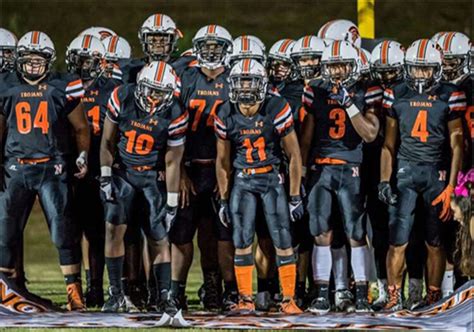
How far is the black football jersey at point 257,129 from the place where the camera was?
8.63 metres

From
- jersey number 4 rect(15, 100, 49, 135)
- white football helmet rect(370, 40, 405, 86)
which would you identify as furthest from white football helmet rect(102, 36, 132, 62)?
white football helmet rect(370, 40, 405, 86)

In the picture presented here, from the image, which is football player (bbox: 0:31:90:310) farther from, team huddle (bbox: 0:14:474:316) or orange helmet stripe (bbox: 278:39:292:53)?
orange helmet stripe (bbox: 278:39:292:53)

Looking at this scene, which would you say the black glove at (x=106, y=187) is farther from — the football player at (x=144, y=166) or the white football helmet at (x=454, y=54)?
the white football helmet at (x=454, y=54)

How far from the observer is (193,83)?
353 inches

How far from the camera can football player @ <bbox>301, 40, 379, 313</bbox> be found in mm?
8836

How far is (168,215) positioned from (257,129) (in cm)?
81

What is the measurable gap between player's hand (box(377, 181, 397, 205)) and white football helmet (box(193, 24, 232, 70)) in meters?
1.34

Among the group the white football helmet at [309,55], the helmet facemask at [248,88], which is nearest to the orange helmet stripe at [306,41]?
the white football helmet at [309,55]

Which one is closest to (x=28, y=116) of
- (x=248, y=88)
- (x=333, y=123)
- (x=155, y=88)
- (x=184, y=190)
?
(x=155, y=88)

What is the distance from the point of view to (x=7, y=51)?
9047 mm

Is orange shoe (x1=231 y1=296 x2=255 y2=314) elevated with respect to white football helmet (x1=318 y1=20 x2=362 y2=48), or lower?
lower

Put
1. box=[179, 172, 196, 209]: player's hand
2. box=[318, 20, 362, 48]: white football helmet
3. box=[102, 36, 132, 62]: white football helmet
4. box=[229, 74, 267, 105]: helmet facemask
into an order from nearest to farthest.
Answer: box=[229, 74, 267, 105]: helmet facemask, box=[179, 172, 196, 209]: player's hand, box=[102, 36, 132, 62]: white football helmet, box=[318, 20, 362, 48]: white football helmet

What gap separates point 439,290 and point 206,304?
158 centimetres

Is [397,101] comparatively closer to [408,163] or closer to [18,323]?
[408,163]
